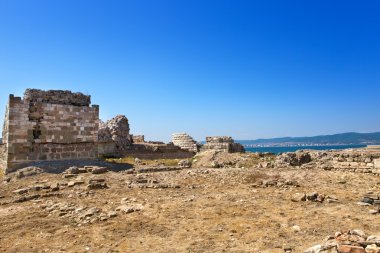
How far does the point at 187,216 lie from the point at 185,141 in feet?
90.8

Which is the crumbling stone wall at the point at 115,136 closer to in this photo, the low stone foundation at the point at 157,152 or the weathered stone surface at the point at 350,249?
the low stone foundation at the point at 157,152

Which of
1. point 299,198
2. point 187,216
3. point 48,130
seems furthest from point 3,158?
point 299,198

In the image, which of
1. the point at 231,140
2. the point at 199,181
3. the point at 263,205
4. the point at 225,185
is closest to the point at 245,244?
the point at 263,205

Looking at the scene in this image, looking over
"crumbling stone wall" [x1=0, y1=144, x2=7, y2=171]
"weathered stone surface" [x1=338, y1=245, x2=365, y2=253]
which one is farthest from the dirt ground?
"crumbling stone wall" [x1=0, y1=144, x2=7, y2=171]

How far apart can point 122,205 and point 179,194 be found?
2470 millimetres

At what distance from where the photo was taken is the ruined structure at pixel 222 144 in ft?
100

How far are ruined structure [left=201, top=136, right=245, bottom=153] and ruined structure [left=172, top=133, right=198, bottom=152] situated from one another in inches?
87.8

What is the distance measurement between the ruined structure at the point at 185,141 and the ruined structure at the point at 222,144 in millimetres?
2230

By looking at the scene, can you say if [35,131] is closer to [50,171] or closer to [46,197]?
[50,171]

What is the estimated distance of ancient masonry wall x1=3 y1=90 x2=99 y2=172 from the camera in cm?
1733

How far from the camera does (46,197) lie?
38.3ft

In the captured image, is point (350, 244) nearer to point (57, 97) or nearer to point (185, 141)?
point (57, 97)

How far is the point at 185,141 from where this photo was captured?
3659cm

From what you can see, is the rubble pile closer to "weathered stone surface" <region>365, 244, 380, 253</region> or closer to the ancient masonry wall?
"weathered stone surface" <region>365, 244, 380, 253</region>
